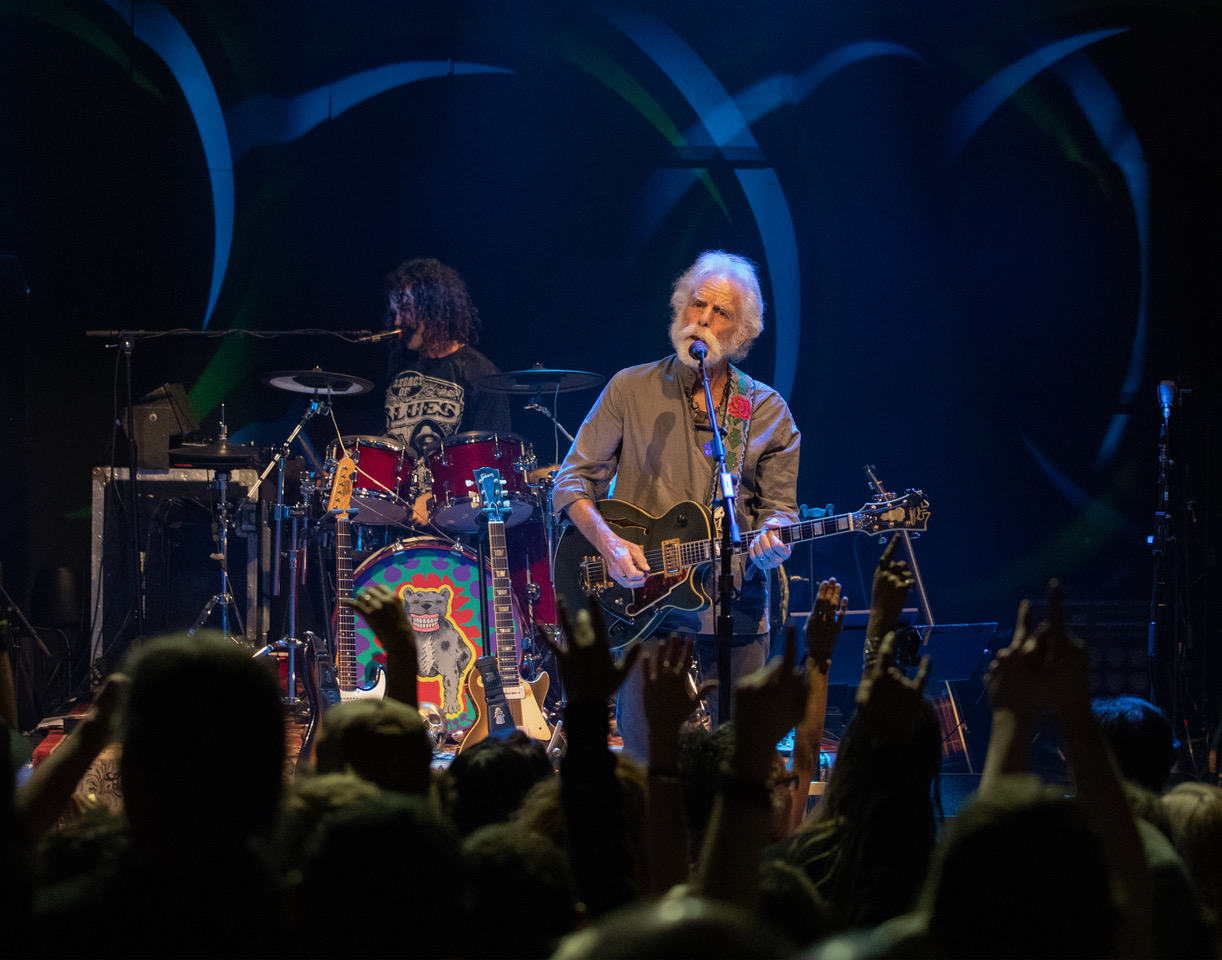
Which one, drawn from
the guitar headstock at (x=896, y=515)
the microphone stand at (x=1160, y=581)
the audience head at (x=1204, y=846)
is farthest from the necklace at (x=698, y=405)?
the audience head at (x=1204, y=846)

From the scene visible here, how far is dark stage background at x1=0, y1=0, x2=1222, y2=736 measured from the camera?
873 centimetres

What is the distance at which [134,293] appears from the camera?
8.96 m

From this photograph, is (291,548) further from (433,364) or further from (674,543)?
(674,543)

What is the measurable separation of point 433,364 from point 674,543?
4266 millimetres

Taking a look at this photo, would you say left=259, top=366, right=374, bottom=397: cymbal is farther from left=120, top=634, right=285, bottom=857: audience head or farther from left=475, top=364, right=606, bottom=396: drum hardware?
left=120, top=634, right=285, bottom=857: audience head

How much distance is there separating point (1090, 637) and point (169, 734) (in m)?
7.37

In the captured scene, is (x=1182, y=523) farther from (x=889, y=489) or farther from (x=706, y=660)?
(x=706, y=660)

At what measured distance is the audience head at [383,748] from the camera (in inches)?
69.0

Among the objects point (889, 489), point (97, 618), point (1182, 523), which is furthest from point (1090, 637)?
point (97, 618)

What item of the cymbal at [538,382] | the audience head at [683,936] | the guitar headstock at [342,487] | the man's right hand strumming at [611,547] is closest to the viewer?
the audience head at [683,936]

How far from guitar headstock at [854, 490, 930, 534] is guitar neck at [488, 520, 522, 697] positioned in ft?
8.66

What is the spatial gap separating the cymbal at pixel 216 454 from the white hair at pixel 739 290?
363 cm

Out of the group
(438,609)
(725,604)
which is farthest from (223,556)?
(725,604)

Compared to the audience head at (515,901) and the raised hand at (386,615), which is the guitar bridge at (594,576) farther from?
the audience head at (515,901)
